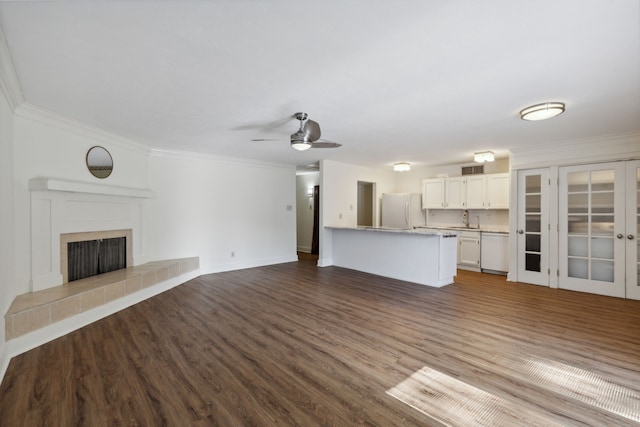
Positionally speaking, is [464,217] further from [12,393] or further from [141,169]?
[12,393]

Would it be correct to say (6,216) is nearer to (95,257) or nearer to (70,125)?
(70,125)

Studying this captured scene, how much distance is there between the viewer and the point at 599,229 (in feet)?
14.9

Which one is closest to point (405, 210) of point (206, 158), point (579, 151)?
point (579, 151)

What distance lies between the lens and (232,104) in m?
3.09

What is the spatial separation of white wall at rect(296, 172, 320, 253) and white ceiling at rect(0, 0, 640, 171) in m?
5.07

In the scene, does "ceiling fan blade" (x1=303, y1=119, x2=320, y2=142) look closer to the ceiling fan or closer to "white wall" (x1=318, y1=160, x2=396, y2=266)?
the ceiling fan

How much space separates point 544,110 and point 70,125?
553cm

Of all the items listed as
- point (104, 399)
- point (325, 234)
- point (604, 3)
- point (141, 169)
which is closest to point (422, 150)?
point (325, 234)

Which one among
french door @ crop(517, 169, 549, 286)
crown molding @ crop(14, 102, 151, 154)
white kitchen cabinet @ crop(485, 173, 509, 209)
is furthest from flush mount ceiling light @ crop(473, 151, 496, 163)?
crown molding @ crop(14, 102, 151, 154)

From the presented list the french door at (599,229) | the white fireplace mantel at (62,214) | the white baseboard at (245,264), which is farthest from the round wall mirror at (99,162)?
the french door at (599,229)

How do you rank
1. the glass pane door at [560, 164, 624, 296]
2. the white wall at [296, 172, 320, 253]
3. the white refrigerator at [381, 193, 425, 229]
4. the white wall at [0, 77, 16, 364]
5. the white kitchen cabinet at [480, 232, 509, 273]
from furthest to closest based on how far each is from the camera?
the white wall at [296, 172, 320, 253] < the white refrigerator at [381, 193, 425, 229] < the white kitchen cabinet at [480, 232, 509, 273] < the glass pane door at [560, 164, 624, 296] < the white wall at [0, 77, 16, 364]

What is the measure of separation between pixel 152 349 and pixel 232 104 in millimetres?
2527

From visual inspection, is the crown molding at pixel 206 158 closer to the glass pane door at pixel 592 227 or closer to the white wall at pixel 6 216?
the white wall at pixel 6 216

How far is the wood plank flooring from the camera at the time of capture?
Result: 1.88 meters
